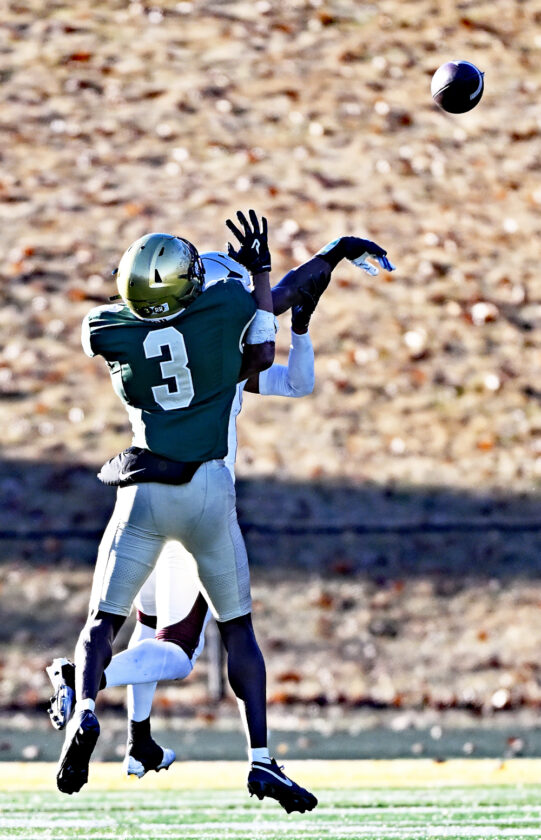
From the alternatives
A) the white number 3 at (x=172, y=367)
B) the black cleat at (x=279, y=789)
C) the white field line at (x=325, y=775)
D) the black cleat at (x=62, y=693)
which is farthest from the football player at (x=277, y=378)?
the white field line at (x=325, y=775)

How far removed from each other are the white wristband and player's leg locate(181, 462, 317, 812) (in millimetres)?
416

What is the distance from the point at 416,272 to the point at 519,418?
5.56 ft

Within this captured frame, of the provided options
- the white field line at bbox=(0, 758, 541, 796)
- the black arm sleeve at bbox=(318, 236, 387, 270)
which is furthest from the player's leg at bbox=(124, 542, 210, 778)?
the white field line at bbox=(0, 758, 541, 796)

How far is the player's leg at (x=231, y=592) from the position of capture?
445cm

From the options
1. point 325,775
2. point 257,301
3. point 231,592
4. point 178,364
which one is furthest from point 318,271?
point 325,775

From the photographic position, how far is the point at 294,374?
192 inches

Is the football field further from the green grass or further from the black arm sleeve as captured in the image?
the black arm sleeve

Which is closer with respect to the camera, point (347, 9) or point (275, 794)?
point (275, 794)

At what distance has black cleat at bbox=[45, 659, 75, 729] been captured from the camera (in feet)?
14.0

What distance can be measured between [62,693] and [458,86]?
3.08 metres

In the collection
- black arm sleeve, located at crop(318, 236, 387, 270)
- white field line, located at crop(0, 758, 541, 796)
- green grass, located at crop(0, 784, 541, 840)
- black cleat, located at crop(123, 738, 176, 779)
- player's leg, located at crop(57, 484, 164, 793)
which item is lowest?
white field line, located at crop(0, 758, 541, 796)

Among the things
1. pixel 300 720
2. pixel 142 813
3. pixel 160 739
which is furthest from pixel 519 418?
pixel 142 813

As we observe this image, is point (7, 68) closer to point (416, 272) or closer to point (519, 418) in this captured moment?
point (416, 272)

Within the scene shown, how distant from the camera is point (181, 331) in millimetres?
4418
